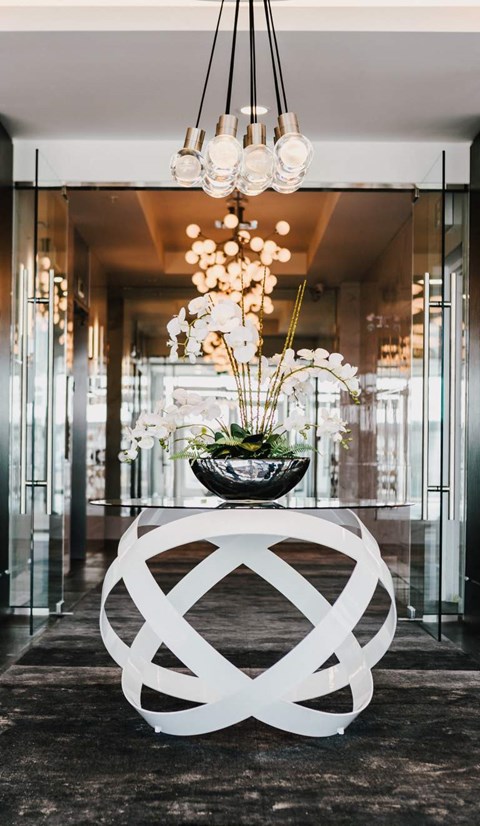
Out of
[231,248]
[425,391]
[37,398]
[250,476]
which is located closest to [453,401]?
[425,391]

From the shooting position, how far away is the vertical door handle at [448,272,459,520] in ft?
16.5

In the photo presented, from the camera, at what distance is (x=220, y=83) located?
4.60m

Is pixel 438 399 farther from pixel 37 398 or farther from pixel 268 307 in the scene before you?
pixel 37 398

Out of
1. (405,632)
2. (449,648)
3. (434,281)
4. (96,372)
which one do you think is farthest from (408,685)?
(96,372)

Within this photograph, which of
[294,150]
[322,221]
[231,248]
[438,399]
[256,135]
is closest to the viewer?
[294,150]

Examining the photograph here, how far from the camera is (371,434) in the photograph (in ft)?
30.8

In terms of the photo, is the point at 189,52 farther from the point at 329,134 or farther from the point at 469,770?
the point at 469,770

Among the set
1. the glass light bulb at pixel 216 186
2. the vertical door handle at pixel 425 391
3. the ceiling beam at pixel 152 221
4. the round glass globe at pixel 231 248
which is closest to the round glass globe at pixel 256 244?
the round glass globe at pixel 231 248

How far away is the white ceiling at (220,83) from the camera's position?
4191 millimetres

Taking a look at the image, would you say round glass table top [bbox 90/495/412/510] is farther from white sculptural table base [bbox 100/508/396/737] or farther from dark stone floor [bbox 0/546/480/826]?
dark stone floor [bbox 0/546/480/826]

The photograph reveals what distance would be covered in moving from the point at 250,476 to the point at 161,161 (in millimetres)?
3205

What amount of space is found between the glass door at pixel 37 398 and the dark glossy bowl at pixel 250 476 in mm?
2268

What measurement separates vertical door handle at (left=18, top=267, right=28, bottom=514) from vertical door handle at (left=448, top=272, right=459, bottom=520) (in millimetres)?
2437

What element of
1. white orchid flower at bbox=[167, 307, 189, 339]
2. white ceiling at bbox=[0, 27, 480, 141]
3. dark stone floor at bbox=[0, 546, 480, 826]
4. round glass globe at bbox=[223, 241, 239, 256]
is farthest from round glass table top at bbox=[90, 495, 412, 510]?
round glass globe at bbox=[223, 241, 239, 256]
